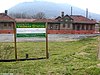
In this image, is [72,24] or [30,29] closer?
[30,29]

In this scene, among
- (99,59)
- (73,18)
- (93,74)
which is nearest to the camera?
(93,74)

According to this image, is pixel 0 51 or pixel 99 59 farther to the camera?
pixel 0 51

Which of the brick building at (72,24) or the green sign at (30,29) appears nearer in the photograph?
the green sign at (30,29)

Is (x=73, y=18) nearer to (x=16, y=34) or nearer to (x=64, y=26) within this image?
(x=64, y=26)

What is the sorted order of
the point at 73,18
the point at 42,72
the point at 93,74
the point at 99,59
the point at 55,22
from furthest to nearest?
the point at 73,18 → the point at 55,22 → the point at 99,59 → the point at 42,72 → the point at 93,74

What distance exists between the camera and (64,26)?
70688mm

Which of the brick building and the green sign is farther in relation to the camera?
the brick building

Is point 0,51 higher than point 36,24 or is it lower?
lower

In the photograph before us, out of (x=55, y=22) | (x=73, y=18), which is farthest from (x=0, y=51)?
(x=73, y=18)

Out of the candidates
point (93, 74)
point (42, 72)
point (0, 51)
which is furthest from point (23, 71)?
point (0, 51)

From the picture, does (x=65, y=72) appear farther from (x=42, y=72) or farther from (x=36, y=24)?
(x=36, y=24)

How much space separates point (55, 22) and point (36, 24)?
176 ft

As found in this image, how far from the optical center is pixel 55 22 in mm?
66750

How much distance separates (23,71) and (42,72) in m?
0.69
